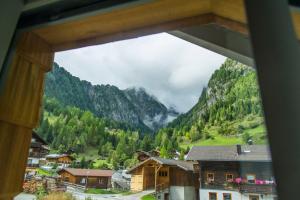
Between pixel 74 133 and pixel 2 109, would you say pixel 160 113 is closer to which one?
pixel 74 133

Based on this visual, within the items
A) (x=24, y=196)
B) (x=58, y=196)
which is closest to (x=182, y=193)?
(x=58, y=196)

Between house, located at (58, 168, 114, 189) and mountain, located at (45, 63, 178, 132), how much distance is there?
0.61 ft

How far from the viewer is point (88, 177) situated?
0.77 meters

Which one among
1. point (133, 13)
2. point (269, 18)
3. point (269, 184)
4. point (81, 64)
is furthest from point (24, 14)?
point (269, 184)

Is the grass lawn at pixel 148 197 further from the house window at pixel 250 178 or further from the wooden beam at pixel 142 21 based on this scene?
the wooden beam at pixel 142 21

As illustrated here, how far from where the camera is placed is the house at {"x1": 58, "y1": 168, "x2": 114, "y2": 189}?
2.47ft

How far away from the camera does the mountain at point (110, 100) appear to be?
2.64ft

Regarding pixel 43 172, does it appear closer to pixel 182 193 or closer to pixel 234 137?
pixel 182 193

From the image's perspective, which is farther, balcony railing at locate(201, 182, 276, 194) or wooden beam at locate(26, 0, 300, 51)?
wooden beam at locate(26, 0, 300, 51)

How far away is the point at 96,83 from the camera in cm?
89

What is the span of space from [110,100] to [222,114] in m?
0.39

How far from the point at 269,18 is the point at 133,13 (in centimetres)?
42

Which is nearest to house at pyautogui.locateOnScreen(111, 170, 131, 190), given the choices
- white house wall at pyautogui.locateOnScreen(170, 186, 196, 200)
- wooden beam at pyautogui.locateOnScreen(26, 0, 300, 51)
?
white house wall at pyautogui.locateOnScreen(170, 186, 196, 200)

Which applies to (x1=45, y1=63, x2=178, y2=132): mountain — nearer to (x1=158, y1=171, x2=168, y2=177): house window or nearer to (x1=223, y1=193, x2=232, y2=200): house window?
(x1=158, y1=171, x2=168, y2=177): house window
